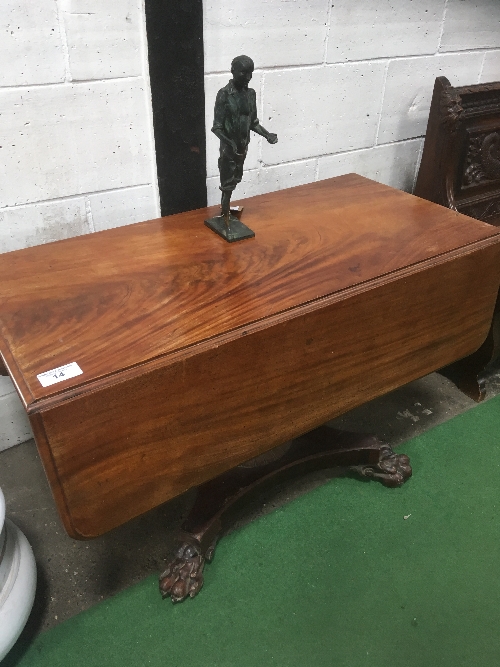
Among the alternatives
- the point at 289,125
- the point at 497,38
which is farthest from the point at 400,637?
the point at 497,38

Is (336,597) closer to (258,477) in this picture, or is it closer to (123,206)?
(258,477)

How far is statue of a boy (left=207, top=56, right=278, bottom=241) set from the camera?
3.65 feet

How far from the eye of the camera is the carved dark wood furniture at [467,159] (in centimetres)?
173

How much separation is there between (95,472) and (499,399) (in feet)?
5.01

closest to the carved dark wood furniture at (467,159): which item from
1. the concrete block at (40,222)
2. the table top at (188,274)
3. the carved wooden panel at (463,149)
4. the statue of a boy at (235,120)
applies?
the carved wooden panel at (463,149)

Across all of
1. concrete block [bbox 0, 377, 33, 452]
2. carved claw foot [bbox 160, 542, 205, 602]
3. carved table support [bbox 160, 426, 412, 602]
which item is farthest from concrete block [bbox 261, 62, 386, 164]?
carved claw foot [bbox 160, 542, 205, 602]

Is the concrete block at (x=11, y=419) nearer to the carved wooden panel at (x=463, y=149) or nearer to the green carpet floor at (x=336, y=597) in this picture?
the green carpet floor at (x=336, y=597)

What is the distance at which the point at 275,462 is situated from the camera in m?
1.51

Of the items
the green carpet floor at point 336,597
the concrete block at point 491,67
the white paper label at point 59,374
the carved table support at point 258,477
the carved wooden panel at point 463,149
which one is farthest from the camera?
the concrete block at point 491,67

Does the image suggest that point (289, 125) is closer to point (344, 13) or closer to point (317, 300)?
point (344, 13)

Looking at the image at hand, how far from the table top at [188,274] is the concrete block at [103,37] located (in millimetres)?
382

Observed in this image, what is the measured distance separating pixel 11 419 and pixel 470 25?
201 cm

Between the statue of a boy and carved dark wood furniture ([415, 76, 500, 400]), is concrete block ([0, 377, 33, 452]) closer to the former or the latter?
the statue of a boy

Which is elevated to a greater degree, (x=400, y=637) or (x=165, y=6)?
(x=165, y=6)
